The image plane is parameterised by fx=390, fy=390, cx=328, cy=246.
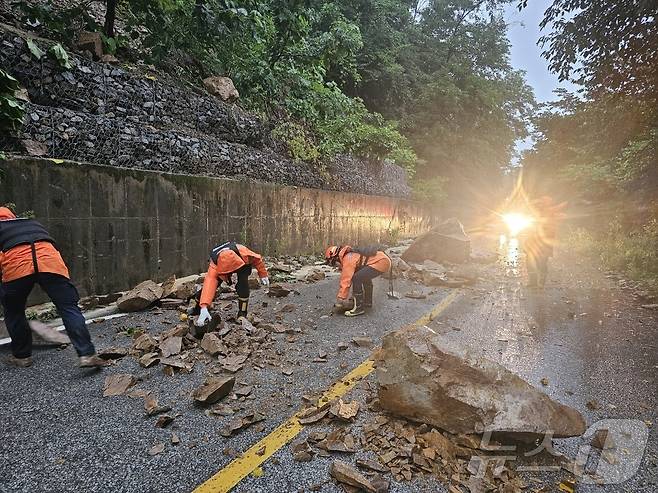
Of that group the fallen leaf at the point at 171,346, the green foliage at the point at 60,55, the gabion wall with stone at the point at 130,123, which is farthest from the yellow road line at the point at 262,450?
the green foliage at the point at 60,55

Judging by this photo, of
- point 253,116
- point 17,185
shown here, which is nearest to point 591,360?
point 17,185

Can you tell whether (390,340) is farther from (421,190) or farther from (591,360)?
(421,190)

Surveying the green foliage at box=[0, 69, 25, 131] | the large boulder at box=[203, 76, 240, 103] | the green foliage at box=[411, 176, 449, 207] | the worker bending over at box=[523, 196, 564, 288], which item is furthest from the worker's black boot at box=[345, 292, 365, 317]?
the green foliage at box=[411, 176, 449, 207]

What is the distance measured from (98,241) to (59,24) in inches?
193

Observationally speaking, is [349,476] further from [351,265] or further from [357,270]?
[357,270]

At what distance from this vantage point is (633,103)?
27.6 ft

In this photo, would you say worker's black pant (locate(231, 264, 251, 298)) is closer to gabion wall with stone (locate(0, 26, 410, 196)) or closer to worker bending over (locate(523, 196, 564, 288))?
gabion wall with stone (locate(0, 26, 410, 196))

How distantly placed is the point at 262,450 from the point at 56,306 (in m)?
2.61

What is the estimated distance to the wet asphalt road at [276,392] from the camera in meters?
2.32

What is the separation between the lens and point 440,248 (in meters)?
12.4

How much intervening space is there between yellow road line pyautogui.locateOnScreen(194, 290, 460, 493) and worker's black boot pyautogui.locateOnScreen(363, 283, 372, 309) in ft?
8.53

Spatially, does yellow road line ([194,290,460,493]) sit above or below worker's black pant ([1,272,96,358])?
below

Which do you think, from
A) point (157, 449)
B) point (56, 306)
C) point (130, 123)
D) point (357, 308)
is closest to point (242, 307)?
point (357, 308)

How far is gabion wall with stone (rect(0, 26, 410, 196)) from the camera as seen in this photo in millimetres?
6603
